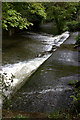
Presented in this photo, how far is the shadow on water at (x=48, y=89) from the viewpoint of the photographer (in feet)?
11.9

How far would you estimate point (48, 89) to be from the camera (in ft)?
14.5

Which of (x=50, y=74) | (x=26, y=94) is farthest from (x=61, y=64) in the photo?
(x=26, y=94)

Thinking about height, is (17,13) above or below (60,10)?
below

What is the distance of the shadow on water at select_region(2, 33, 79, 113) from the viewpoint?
363cm

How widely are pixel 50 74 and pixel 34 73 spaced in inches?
23.0

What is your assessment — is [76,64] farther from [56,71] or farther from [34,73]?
[34,73]

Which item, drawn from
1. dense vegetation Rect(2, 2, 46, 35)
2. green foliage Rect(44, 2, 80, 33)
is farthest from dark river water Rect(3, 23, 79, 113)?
green foliage Rect(44, 2, 80, 33)

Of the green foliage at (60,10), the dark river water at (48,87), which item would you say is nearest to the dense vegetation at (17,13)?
the dark river water at (48,87)

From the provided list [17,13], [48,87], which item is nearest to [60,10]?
[17,13]

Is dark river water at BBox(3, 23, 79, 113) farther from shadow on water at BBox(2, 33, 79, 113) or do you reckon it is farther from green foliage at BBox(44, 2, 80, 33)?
green foliage at BBox(44, 2, 80, 33)

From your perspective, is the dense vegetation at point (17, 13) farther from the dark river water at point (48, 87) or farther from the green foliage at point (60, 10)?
the green foliage at point (60, 10)

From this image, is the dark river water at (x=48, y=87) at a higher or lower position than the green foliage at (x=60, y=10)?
lower

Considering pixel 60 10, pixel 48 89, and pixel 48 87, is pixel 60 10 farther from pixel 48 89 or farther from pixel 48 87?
pixel 48 89

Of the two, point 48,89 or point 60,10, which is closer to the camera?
point 48,89
